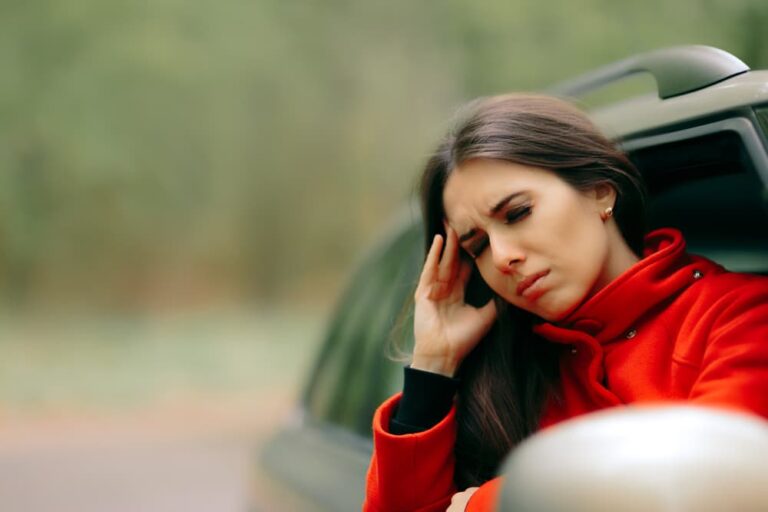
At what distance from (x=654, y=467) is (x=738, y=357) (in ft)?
1.79

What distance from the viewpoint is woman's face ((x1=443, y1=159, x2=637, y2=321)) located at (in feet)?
5.94

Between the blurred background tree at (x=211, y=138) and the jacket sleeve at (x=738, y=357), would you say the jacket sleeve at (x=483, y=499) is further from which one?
the blurred background tree at (x=211, y=138)

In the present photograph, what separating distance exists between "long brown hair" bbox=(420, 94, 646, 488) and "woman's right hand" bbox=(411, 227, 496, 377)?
4 centimetres

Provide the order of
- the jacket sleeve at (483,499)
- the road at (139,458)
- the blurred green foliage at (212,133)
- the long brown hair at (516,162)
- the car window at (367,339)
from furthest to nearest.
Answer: the blurred green foliage at (212,133) < the road at (139,458) < the car window at (367,339) < the long brown hair at (516,162) < the jacket sleeve at (483,499)

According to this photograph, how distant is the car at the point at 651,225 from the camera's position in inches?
71.1

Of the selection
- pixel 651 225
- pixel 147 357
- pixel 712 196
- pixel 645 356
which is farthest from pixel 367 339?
pixel 147 357

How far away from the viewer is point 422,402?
1.95 m

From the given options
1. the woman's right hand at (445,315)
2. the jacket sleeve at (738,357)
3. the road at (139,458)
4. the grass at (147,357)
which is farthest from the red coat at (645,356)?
the grass at (147,357)

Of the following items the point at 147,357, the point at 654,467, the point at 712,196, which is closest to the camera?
the point at 654,467

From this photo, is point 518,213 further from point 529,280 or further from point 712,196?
point 712,196

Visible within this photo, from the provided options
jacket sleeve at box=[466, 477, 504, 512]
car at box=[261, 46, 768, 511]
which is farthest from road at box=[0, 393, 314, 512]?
jacket sleeve at box=[466, 477, 504, 512]

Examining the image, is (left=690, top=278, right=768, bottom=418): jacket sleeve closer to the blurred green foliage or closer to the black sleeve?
the black sleeve

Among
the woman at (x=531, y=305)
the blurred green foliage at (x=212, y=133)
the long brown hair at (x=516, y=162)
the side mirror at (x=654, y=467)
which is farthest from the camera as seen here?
the blurred green foliage at (x=212, y=133)

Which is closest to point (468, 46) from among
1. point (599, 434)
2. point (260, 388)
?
point (260, 388)
